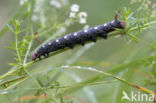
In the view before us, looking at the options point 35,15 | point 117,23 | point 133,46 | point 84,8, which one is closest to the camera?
point 117,23

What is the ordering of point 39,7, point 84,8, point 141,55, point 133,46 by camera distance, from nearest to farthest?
point 141,55
point 39,7
point 133,46
point 84,8

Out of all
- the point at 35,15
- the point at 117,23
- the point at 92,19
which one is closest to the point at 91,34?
the point at 117,23

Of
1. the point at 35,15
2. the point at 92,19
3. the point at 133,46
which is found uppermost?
the point at 35,15

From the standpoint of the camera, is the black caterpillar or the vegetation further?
the black caterpillar

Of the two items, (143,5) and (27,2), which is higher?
(27,2)

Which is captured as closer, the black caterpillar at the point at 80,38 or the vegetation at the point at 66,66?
the vegetation at the point at 66,66

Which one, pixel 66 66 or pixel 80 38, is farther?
pixel 80 38

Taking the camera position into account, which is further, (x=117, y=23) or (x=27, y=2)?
(x=27, y=2)

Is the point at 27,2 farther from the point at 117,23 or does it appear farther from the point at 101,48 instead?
the point at 101,48
